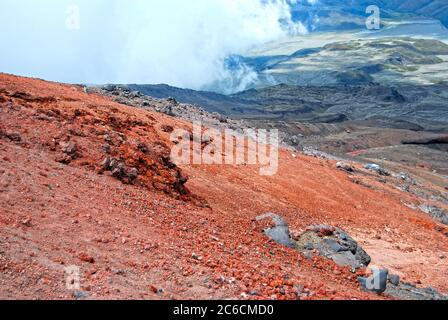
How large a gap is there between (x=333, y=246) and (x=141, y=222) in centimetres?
443

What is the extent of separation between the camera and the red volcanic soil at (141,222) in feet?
23.1

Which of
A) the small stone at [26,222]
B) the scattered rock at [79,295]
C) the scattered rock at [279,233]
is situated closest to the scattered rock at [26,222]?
the small stone at [26,222]

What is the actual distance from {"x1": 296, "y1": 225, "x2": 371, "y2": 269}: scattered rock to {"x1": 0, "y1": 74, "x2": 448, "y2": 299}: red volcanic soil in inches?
28.0

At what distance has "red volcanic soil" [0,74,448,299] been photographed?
7039mm

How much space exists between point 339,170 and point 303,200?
25.3 feet

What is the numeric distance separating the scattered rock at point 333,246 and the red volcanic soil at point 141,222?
2.34 ft

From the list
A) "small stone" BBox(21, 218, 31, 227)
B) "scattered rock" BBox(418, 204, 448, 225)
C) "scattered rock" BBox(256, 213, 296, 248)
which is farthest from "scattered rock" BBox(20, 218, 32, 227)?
"scattered rock" BBox(418, 204, 448, 225)

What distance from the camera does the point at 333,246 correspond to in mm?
11289

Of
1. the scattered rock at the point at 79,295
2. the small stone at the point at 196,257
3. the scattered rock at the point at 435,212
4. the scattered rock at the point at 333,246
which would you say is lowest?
the scattered rock at the point at 435,212

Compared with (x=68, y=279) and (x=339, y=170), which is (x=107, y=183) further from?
(x=339, y=170)

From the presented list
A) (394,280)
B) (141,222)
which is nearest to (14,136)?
(141,222)

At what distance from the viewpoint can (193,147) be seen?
18.2 metres

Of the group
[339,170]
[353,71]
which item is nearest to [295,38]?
[353,71]

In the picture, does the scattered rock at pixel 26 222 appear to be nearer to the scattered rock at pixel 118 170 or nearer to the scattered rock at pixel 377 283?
the scattered rock at pixel 118 170
